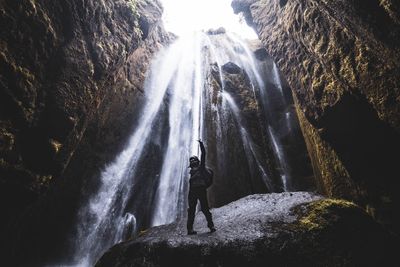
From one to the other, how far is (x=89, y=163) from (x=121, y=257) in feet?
25.3

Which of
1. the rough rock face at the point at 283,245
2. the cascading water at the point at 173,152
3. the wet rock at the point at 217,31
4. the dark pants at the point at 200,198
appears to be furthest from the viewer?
the wet rock at the point at 217,31

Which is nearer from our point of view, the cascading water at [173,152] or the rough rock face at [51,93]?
the rough rock face at [51,93]

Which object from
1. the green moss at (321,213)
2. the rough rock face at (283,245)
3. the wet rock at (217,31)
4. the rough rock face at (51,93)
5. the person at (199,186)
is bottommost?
the rough rock face at (283,245)

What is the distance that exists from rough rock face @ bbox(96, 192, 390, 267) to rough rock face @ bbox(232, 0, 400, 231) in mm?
3241

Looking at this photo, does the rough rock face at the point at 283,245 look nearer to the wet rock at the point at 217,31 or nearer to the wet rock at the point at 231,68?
the wet rock at the point at 231,68

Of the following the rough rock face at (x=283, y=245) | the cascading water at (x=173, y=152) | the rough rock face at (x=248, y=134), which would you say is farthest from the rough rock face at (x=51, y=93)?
the rough rock face at (x=248, y=134)

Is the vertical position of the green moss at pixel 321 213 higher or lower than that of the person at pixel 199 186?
lower

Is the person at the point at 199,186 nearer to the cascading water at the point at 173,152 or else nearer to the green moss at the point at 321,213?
the green moss at the point at 321,213

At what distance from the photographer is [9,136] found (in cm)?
652

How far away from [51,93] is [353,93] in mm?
8225

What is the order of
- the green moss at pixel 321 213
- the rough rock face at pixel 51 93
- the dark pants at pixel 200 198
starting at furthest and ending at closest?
the rough rock face at pixel 51 93, the dark pants at pixel 200 198, the green moss at pixel 321 213

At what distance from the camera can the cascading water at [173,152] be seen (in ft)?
37.7

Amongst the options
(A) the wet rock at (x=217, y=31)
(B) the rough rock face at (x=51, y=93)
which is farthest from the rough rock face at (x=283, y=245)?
(A) the wet rock at (x=217, y=31)

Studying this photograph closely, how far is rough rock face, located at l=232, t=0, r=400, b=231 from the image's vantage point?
672 centimetres
